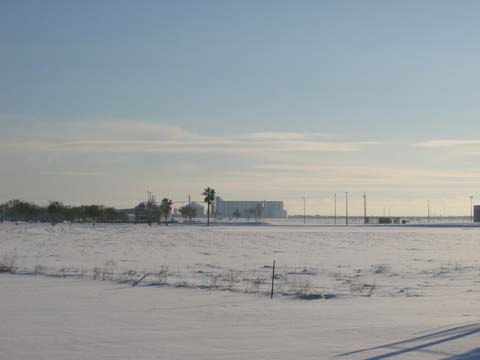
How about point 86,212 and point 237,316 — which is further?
point 86,212

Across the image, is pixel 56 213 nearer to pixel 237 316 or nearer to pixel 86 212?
pixel 86 212

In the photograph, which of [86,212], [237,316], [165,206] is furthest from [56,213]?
[237,316]

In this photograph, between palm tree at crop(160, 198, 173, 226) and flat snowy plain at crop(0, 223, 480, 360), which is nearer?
flat snowy plain at crop(0, 223, 480, 360)

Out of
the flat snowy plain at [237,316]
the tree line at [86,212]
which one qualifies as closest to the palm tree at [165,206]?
the tree line at [86,212]

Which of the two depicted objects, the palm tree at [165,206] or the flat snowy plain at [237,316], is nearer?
the flat snowy plain at [237,316]

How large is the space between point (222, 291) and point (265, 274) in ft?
24.7

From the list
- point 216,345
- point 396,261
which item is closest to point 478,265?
Result: point 396,261

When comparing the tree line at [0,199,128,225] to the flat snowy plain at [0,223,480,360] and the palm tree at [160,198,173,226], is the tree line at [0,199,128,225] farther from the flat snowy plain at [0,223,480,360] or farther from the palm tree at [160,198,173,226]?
the flat snowy plain at [0,223,480,360]

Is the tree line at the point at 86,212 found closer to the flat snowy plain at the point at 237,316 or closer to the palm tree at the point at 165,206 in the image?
the palm tree at the point at 165,206

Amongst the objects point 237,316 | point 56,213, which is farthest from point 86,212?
point 237,316

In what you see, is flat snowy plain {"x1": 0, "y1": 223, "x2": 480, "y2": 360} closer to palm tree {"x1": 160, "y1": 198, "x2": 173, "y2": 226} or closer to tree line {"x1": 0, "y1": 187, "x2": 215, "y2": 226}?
tree line {"x1": 0, "y1": 187, "x2": 215, "y2": 226}

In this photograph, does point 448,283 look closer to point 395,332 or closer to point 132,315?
point 395,332

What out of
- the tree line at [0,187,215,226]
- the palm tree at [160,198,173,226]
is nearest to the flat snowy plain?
the tree line at [0,187,215,226]

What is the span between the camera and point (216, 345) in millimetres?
10945
